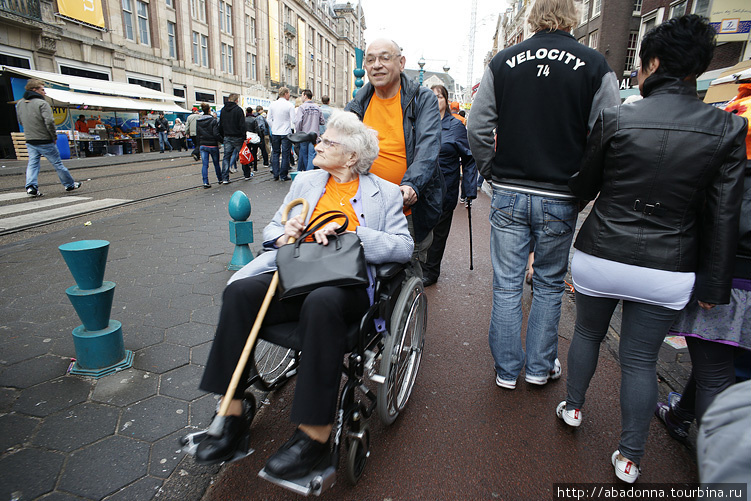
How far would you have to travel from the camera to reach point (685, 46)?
67.9 inches

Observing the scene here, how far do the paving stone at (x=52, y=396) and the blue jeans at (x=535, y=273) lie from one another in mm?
2495

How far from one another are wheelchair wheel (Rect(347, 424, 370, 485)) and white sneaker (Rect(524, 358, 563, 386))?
1.27 m

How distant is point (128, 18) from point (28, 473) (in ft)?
97.6

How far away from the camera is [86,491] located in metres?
1.81

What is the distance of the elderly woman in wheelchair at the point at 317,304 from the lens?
5.67ft

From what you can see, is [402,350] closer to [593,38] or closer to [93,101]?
[93,101]

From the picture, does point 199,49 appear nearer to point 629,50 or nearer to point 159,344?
point 629,50

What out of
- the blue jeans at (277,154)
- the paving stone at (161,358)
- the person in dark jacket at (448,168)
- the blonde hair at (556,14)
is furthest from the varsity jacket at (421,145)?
the blue jeans at (277,154)

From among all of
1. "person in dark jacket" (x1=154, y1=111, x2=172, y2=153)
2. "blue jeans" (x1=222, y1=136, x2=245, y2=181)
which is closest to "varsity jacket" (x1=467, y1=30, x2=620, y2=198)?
"blue jeans" (x1=222, y1=136, x2=245, y2=181)

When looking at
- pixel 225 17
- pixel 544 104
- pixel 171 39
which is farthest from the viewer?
pixel 225 17

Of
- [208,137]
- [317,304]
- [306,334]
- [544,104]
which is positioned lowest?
[306,334]

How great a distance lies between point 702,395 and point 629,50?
30.8m

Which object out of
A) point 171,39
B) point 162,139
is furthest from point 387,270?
point 171,39

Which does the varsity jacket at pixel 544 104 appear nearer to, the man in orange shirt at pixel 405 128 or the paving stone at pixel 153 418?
the man in orange shirt at pixel 405 128
